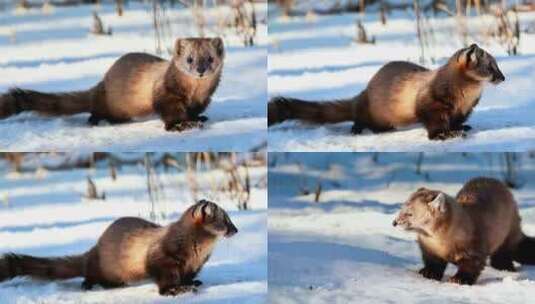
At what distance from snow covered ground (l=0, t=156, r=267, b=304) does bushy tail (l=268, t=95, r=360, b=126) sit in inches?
28.0

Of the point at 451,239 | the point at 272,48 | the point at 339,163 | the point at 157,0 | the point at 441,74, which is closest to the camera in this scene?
the point at 451,239

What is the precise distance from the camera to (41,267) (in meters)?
6.66

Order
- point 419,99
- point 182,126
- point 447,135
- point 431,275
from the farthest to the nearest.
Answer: point 182,126 → point 419,99 → point 447,135 → point 431,275

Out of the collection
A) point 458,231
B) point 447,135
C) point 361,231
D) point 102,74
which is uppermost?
point 447,135

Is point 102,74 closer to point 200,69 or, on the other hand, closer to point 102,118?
point 102,118

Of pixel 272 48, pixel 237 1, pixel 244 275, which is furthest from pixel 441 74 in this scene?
pixel 237 1

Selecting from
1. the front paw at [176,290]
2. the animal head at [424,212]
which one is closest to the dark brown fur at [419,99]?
the animal head at [424,212]

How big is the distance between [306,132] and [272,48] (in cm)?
185

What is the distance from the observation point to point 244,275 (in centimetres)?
654

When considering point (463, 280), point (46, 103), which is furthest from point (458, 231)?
point (46, 103)

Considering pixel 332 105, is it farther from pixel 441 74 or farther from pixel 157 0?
pixel 157 0

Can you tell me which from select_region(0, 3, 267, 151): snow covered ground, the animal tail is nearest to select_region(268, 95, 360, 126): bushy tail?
select_region(0, 3, 267, 151): snow covered ground

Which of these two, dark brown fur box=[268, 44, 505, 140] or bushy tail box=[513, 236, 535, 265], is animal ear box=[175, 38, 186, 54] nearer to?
dark brown fur box=[268, 44, 505, 140]

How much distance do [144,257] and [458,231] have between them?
1655 millimetres
